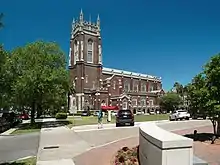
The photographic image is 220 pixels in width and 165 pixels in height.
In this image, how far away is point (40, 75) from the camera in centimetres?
2961

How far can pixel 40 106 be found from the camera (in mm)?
34250

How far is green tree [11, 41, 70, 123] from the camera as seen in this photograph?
2920 centimetres

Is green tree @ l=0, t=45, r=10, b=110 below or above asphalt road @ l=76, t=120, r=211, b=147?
above

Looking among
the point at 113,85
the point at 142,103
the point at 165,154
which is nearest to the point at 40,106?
the point at 165,154

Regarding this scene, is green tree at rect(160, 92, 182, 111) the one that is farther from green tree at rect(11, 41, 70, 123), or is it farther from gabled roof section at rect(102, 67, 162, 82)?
green tree at rect(11, 41, 70, 123)

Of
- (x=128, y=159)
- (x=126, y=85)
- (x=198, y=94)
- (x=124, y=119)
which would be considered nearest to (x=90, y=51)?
(x=126, y=85)

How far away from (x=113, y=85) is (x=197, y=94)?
81934 mm

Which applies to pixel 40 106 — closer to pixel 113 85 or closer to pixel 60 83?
pixel 60 83

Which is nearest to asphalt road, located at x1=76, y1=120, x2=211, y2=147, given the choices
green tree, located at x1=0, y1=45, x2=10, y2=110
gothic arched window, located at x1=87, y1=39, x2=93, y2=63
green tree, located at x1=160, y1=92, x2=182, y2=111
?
green tree, located at x1=0, y1=45, x2=10, y2=110

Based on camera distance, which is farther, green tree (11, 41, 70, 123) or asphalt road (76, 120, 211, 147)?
green tree (11, 41, 70, 123)

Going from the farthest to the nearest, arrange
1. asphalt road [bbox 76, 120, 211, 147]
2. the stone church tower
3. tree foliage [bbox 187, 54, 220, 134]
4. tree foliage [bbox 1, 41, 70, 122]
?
1. the stone church tower
2. tree foliage [bbox 1, 41, 70, 122]
3. asphalt road [bbox 76, 120, 211, 147]
4. tree foliage [bbox 187, 54, 220, 134]

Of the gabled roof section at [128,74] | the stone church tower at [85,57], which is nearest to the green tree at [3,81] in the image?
the stone church tower at [85,57]

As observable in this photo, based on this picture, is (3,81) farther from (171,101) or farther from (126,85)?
(126,85)

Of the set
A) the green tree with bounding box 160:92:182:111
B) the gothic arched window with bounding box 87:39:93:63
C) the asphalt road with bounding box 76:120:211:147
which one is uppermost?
the gothic arched window with bounding box 87:39:93:63
